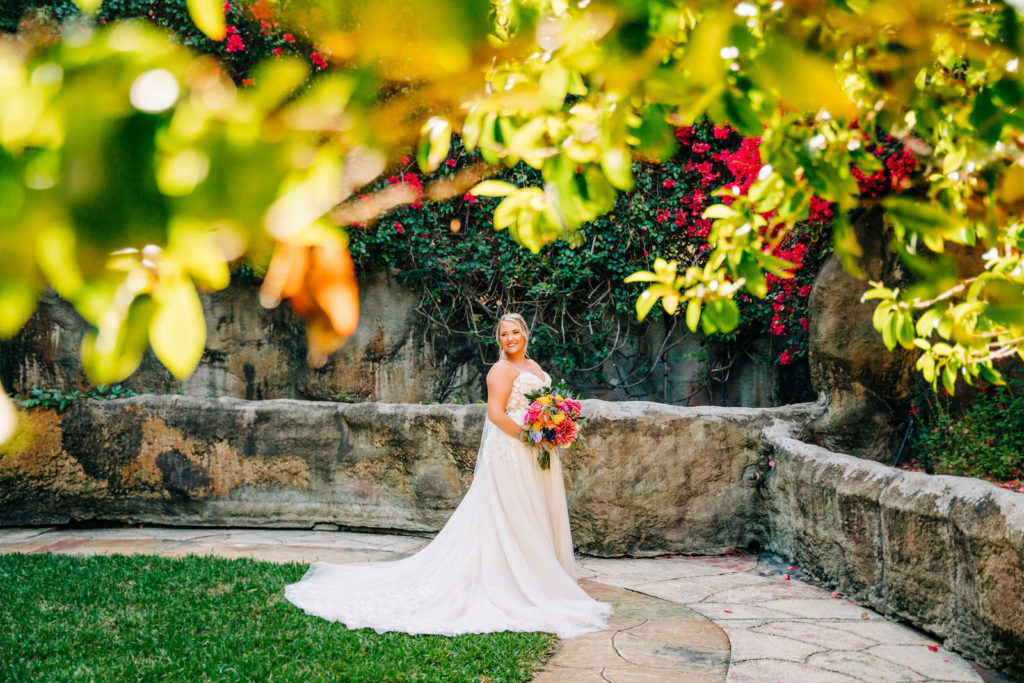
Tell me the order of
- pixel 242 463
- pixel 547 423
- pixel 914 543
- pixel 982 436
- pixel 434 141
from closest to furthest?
pixel 434 141
pixel 914 543
pixel 547 423
pixel 982 436
pixel 242 463

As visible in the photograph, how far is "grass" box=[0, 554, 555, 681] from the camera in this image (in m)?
3.73

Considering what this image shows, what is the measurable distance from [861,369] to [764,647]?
10.9ft

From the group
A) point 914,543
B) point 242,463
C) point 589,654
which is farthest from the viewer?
point 242,463

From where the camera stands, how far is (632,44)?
2.97 feet

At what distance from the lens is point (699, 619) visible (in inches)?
179

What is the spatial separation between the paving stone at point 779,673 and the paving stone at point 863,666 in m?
0.07

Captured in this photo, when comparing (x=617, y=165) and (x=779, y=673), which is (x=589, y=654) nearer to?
(x=779, y=673)

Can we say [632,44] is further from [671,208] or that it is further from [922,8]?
[671,208]

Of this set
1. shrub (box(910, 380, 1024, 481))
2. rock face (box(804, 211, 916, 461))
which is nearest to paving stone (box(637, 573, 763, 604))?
rock face (box(804, 211, 916, 461))

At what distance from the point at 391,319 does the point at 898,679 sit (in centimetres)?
670

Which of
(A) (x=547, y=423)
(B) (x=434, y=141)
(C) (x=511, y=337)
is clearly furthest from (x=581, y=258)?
(B) (x=434, y=141)

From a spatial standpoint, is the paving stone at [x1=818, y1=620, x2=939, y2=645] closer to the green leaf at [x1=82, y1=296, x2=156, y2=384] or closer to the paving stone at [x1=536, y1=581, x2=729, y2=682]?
the paving stone at [x1=536, y1=581, x2=729, y2=682]

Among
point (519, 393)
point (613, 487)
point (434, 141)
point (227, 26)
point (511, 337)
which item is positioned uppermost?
point (227, 26)

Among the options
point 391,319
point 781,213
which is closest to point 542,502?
point 781,213
